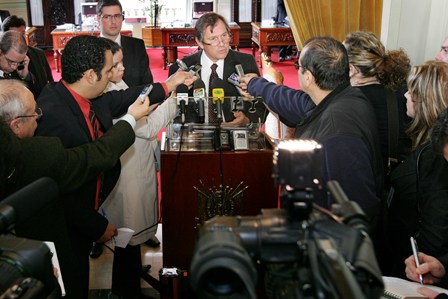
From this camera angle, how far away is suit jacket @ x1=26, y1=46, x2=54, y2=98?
3501 mm

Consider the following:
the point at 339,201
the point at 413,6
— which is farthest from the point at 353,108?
the point at 413,6

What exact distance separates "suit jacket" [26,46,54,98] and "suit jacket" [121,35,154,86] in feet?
2.11

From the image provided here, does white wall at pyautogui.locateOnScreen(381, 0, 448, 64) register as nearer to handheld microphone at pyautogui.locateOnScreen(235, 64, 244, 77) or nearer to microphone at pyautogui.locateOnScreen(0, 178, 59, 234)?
handheld microphone at pyautogui.locateOnScreen(235, 64, 244, 77)

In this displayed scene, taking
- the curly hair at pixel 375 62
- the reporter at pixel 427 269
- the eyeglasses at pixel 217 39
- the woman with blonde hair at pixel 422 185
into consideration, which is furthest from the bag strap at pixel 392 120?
the eyeglasses at pixel 217 39

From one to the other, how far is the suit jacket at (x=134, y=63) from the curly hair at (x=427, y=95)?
1823mm

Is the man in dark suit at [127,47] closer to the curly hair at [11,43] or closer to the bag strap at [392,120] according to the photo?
the curly hair at [11,43]

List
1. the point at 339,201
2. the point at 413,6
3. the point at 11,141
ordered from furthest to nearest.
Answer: the point at 413,6
the point at 11,141
the point at 339,201

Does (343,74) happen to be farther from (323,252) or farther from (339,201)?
(323,252)

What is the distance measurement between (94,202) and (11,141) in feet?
2.12

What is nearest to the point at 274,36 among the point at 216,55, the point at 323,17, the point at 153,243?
the point at 323,17

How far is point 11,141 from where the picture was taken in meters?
1.43

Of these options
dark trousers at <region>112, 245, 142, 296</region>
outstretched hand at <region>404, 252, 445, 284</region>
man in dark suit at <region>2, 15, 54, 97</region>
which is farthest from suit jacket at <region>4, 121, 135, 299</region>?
man in dark suit at <region>2, 15, 54, 97</region>

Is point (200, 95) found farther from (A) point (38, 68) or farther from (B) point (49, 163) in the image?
(A) point (38, 68)

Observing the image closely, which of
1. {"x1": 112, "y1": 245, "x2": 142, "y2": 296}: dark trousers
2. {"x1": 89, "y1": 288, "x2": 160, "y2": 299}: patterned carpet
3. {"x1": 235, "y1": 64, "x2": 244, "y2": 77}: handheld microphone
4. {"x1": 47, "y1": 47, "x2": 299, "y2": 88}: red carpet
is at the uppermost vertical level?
{"x1": 235, "y1": 64, "x2": 244, "y2": 77}: handheld microphone
